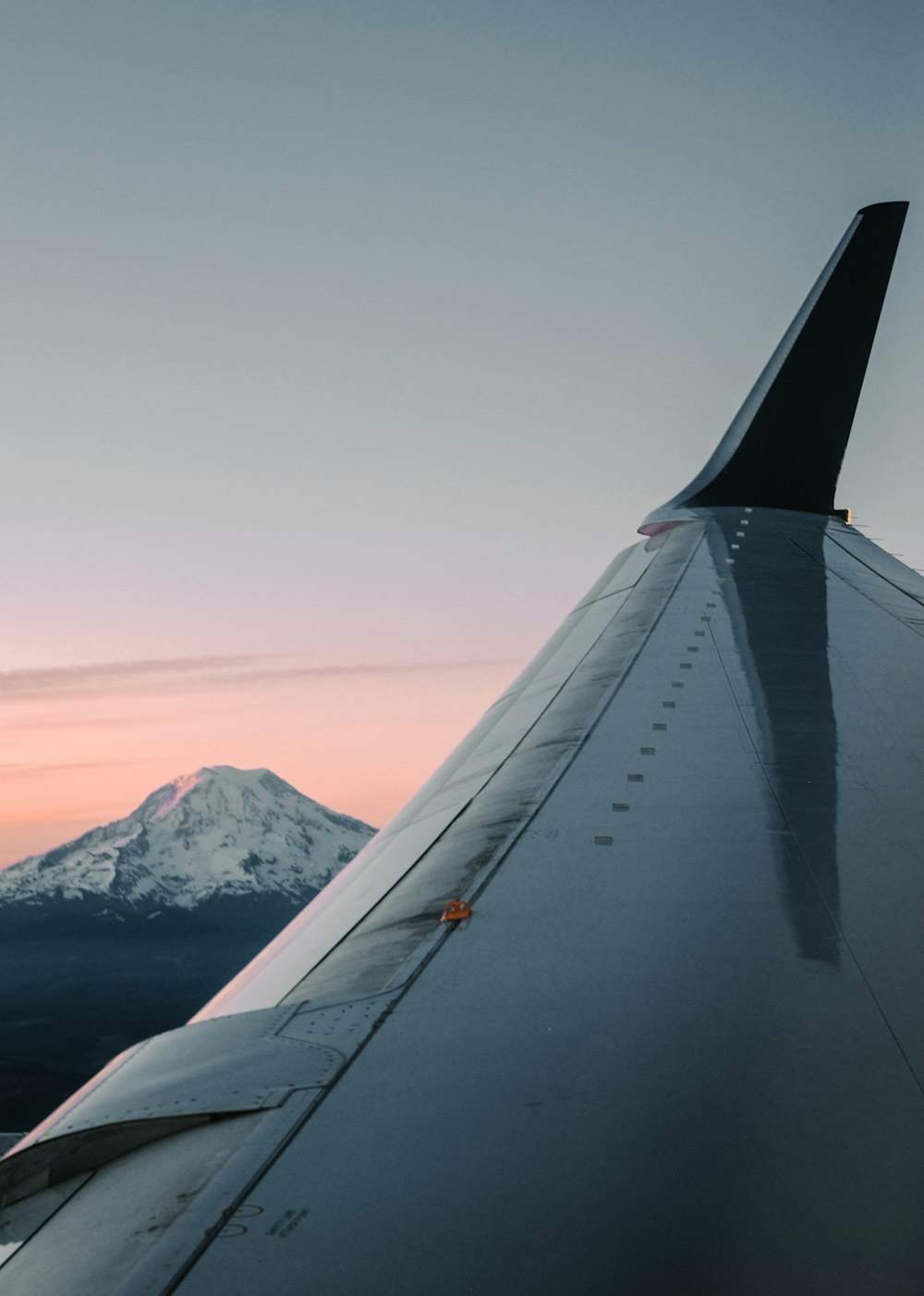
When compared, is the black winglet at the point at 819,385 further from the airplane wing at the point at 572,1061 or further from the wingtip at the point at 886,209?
the airplane wing at the point at 572,1061

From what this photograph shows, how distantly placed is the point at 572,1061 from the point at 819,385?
1272 centimetres

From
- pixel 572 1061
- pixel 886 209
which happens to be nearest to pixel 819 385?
pixel 886 209

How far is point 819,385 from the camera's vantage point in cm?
1449

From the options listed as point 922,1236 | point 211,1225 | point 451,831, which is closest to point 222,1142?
point 211,1225

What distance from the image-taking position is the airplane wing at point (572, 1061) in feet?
9.06

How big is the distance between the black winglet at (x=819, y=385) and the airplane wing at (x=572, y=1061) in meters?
7.59

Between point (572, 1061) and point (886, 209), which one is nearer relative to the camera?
point (572, 1061)

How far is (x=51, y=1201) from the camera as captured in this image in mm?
3537

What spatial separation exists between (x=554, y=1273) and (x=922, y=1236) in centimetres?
98

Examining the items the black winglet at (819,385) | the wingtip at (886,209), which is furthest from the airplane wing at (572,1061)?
the wingtip at (886,209)

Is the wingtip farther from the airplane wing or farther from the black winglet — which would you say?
the airplane wing

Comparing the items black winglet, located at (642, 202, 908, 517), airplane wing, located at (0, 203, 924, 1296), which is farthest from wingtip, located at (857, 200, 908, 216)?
airplane wing, located at (0, 203, 924, 1296)

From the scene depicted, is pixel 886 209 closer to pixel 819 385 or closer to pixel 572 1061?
pixel 819 385

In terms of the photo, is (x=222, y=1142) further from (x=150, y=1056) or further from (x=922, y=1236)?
(x=922, y=1236)
